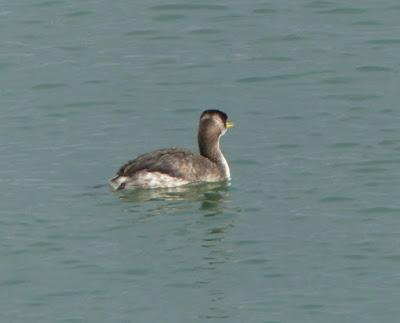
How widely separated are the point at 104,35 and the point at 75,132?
18.3 feet

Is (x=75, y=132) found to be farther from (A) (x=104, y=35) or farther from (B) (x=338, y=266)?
(B) (x=338, y=266)

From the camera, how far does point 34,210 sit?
26.3 meters

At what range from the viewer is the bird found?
27.5m

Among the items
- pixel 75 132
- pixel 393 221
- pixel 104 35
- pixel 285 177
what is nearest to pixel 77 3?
pixel 104 35

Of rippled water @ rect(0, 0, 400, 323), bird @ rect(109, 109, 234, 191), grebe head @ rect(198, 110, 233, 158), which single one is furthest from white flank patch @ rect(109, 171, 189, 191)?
grebe head @ rect(198, 110, 233, 158)

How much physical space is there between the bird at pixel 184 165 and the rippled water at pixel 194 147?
0.27 metres

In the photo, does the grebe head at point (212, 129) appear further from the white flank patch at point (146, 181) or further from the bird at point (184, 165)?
the white flank patch at point (146, 181)

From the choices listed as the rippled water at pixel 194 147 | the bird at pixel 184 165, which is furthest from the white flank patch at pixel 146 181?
the rippled water at pixel 194 147

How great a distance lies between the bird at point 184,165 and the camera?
2750cm

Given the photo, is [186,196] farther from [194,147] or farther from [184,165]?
[194,147]

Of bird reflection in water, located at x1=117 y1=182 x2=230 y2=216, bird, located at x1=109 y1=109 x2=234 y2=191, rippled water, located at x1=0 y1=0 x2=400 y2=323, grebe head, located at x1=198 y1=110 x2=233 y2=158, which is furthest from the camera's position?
grebe head, located at x1=198 y1=110 x2=233 y2=158

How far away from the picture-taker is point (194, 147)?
30656mm

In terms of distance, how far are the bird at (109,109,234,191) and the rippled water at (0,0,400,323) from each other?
0.27 metres

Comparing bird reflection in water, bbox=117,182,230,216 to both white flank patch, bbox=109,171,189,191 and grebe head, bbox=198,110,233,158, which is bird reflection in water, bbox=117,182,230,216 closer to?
white flank patch, bbox=109,171,189,191
